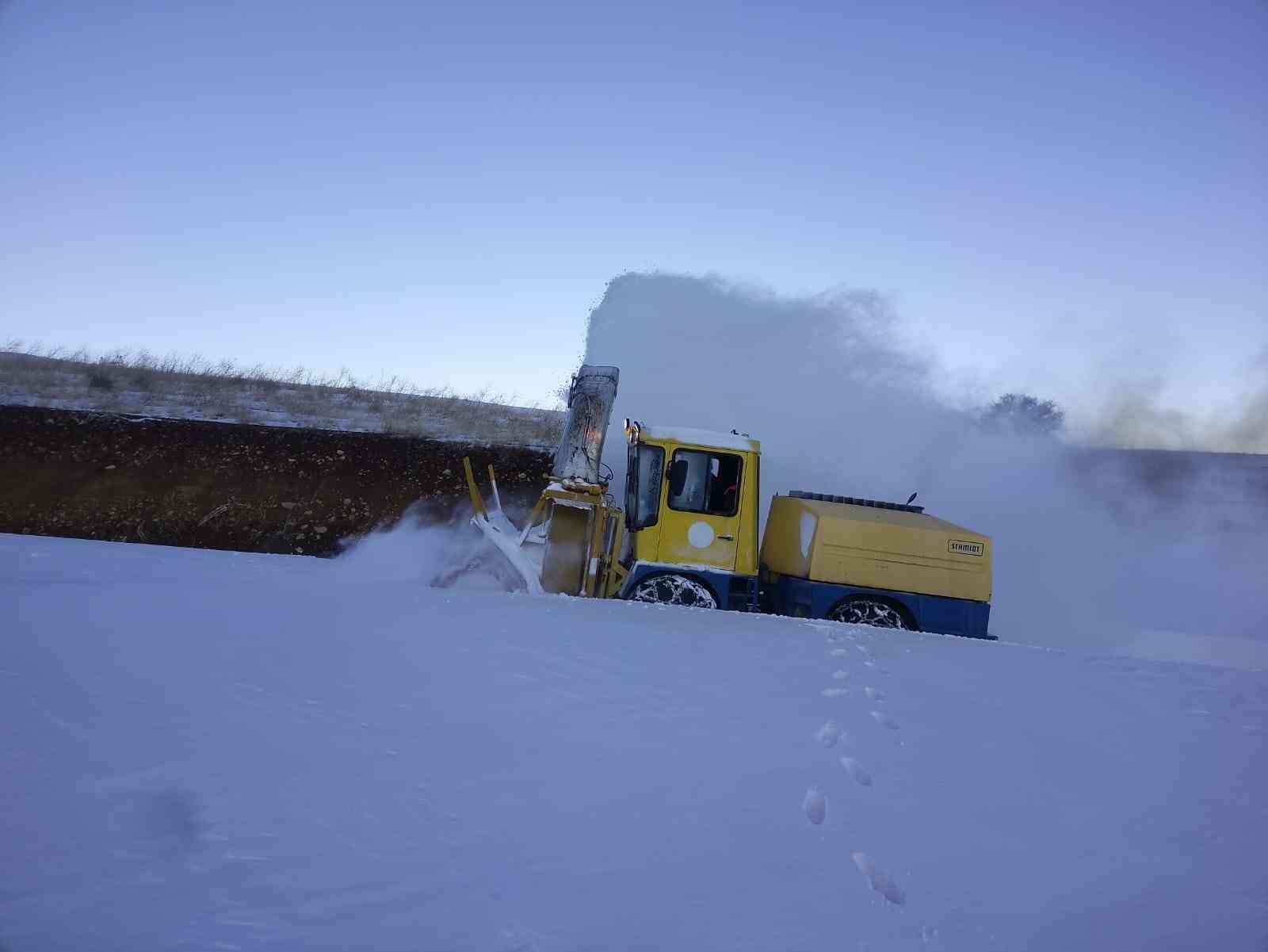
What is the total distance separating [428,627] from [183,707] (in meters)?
1.74

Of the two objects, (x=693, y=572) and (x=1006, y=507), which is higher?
(x=1006, y=507)

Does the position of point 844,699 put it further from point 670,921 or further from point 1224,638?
point 1224,638

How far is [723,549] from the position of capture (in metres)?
9.03

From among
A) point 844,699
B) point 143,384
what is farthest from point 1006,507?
point 143,384

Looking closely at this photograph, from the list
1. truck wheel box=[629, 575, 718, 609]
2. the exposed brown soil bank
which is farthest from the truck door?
the exposed brown soil bank

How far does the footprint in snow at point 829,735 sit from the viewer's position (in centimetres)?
373

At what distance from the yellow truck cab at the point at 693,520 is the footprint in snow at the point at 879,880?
6.04m

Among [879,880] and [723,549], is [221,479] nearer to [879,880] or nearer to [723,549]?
[723,549]

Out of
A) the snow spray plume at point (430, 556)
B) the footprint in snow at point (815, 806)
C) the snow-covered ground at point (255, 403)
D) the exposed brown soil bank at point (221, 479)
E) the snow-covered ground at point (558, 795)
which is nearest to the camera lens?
the snow-covered ground at point (558, 795)

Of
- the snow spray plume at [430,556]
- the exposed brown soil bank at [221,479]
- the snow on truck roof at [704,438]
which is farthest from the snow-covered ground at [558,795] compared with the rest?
the exposed brown soil bank at [221,479]

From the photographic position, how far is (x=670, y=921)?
7.55ft

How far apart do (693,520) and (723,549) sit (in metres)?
0.46

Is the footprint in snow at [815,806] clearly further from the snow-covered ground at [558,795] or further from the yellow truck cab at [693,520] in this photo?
the yellow truck cab at [693,520]

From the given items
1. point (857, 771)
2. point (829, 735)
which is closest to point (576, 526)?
point (829, 735)
